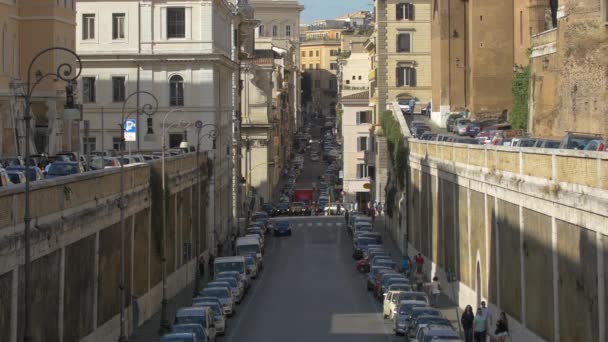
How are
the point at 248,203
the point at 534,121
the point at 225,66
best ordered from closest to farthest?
the point at 534,121
the point at 225,66
the point at 248,203

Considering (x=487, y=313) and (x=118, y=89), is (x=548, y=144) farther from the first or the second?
(x=118, y=89)

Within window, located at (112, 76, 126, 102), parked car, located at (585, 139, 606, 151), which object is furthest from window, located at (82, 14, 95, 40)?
parked car, located at (585, 139, 606, 151)

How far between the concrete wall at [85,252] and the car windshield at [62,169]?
4.46 ft

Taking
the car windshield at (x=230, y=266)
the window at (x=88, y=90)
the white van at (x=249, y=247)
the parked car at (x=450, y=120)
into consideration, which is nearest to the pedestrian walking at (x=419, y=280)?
the car windshield at (x=230, y=266)

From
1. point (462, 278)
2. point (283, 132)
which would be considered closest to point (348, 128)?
point (283, 132)

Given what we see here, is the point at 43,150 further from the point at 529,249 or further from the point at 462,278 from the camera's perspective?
Result: the point at 529,249

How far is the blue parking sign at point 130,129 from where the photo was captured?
223 feet

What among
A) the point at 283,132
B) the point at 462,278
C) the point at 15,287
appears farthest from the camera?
the point at 283,132

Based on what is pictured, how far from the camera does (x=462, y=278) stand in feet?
168

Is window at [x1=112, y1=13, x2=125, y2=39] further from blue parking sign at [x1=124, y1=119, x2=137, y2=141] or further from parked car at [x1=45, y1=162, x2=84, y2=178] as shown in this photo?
parked car at [x1=45, y1=162, x2=84, y2=178]

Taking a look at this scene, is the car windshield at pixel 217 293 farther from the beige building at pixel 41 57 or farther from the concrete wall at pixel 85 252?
the beige building at pixel 41 57

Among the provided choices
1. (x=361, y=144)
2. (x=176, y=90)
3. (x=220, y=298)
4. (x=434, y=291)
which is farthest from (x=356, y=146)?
(x=220, y=298)

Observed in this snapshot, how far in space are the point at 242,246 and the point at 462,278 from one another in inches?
781

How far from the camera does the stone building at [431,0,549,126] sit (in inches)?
3142
